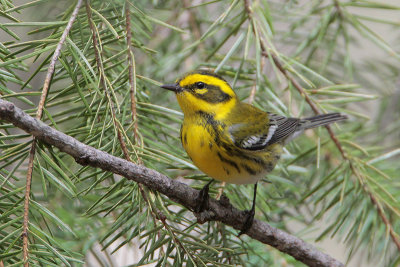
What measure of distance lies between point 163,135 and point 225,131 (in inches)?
9.0

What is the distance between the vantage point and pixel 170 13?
211 centimetres

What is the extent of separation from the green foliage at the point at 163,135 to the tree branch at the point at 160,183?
0.04m

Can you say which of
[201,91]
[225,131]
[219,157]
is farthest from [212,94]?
[219,157]

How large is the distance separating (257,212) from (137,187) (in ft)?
2.24

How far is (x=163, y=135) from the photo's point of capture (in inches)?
66.9

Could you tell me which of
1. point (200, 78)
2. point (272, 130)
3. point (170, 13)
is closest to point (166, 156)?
point (200, 78)

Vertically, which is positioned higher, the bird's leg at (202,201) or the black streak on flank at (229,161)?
the black streak on flank at (229,161)

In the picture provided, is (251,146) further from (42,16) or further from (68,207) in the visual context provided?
(42,16)

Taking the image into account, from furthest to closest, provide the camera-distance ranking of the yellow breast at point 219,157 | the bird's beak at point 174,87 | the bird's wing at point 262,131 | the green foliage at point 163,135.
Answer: the bird's wing at point 262,131, the bird's beak at point 174,87, the yellow breast at point 219,157, the green foliage at point 163,135

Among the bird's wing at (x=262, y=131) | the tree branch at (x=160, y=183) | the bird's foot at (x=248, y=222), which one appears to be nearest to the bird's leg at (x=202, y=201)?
the tree branch at (x=160, y=183)

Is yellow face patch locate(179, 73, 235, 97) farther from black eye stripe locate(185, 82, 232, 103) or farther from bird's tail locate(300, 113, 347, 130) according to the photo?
bird's tail locate(300, 113, 347, 130)

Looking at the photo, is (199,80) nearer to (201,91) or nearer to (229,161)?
(201,91)

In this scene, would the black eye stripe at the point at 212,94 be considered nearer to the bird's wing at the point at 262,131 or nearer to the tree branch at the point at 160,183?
the bird's wing at the point at 262,131

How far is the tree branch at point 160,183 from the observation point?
2.77 ft
